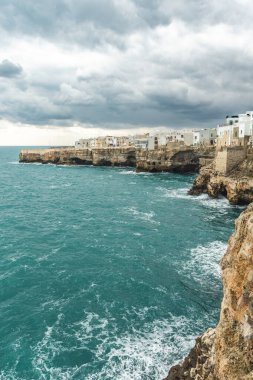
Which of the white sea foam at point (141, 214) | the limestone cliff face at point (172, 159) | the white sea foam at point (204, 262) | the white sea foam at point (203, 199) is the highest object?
the limestone cliff face at point (172, 159)

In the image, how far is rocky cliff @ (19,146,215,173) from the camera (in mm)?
97625

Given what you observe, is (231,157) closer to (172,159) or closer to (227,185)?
(227,185)

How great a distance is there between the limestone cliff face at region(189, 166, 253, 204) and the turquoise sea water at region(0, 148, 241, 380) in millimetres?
4621

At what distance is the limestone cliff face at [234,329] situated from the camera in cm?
895

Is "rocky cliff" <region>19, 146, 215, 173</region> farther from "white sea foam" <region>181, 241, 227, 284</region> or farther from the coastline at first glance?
the coastline

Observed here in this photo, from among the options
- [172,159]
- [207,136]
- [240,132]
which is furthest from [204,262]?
[207,136]

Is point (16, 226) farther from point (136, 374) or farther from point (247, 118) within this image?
point (247, 118)

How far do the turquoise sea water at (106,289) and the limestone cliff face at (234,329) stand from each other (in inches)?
158

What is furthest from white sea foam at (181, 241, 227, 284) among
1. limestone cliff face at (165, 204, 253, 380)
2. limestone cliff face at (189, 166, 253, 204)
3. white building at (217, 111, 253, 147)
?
white building at (217, 111, 253, 147)

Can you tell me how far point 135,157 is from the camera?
120875 millimetres

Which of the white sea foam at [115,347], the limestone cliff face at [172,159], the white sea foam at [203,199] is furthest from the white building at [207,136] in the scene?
the white sea foam at [115,347]

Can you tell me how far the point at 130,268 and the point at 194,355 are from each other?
13.7 m

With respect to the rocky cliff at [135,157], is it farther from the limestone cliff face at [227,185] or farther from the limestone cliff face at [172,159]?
the limestone cliff face at [227,185]

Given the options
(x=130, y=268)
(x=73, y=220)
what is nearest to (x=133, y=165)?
(x=73, y=220)
